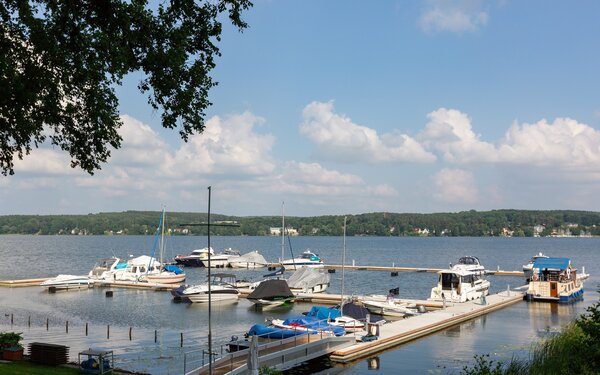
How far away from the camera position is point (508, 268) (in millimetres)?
117938

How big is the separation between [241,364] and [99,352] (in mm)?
6029

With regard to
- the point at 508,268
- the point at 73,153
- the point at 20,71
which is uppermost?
the point at 20,71

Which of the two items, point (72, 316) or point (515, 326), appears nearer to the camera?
point (515, 326)

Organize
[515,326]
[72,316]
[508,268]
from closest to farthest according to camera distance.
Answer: [515,326]
[72,316]
[508,268]

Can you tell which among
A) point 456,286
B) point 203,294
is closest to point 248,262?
point 203,294

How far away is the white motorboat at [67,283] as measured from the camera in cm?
6762

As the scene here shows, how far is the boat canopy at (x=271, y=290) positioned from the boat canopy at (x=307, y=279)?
21.3ft

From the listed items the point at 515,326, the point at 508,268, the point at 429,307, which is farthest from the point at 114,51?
the point at 508,268

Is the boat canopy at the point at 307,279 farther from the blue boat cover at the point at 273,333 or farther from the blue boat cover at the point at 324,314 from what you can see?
the blue boat cover at the point at 273,333

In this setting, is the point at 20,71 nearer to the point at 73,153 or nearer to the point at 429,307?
the point at 73,153

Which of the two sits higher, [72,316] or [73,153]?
[73,153]

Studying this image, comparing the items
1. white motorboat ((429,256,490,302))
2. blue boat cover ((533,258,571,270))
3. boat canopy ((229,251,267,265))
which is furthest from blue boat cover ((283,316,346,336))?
boat canopy ((229,251,267,265))

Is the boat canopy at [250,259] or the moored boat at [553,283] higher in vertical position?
the moored boat at [553,283]

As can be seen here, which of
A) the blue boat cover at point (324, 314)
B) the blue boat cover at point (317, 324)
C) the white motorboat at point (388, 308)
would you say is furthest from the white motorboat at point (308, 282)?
the blue boat cover at point (317, 324)
